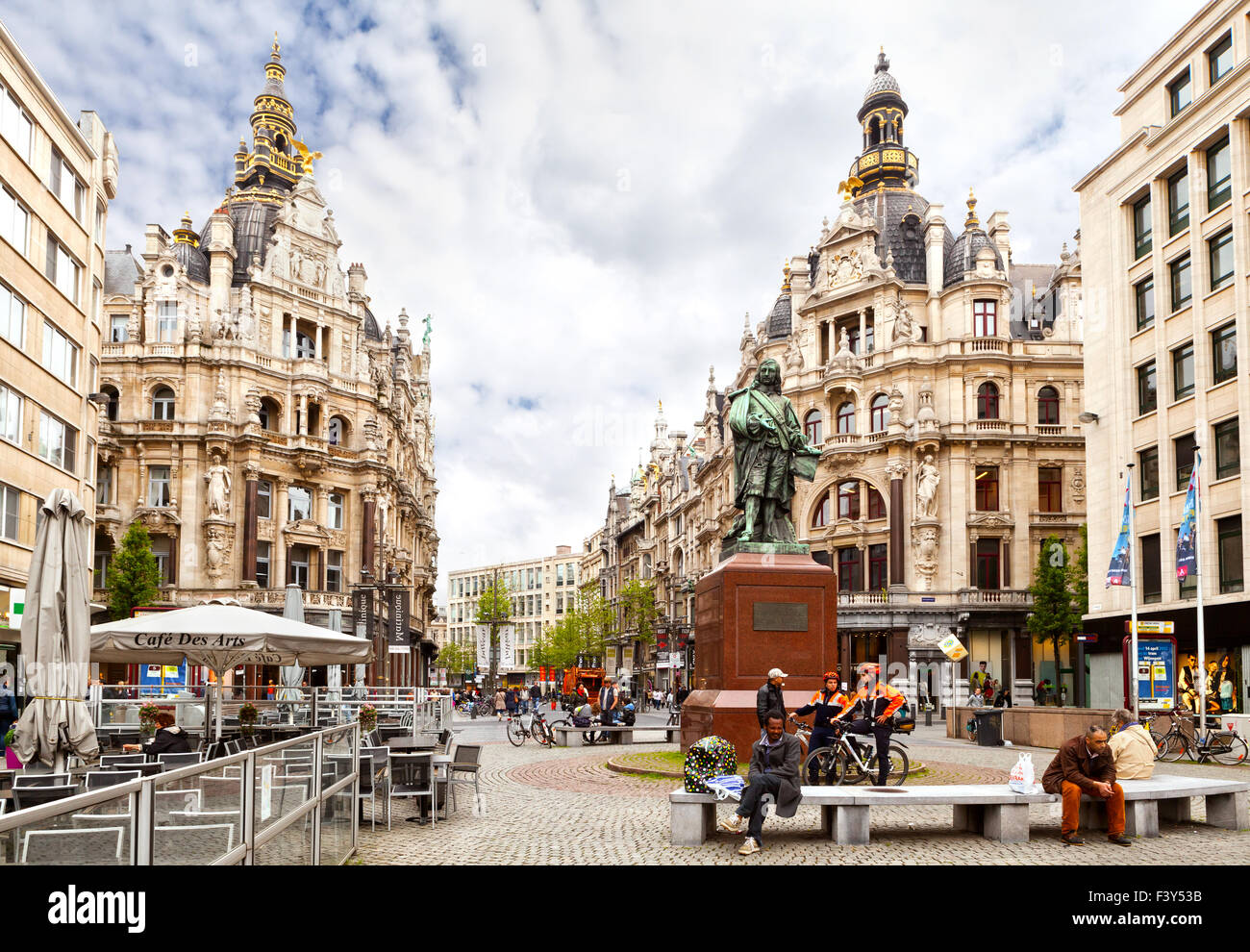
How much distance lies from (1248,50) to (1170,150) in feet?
12.1

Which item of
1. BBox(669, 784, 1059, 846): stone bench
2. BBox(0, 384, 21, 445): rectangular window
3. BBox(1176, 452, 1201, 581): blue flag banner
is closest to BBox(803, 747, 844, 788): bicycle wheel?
BBox(669, 784, 1059, 846): stone bench

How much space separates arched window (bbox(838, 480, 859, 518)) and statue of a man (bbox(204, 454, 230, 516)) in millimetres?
31633

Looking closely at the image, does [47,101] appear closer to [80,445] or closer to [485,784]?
[80,445]

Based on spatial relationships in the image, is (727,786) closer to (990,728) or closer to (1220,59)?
(990,728)

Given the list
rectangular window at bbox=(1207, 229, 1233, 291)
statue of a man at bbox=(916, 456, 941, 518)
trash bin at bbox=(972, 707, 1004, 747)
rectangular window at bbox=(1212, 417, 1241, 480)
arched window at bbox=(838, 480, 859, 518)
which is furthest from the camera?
arched window at bbox=(838, 480, 859, 518)

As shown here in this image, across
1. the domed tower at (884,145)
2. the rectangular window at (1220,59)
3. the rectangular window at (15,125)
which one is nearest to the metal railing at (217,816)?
the rectangular window at (15,125)

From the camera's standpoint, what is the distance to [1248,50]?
30.9 m

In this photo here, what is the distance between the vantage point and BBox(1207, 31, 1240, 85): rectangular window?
31922 mm

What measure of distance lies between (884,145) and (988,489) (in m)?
23.9

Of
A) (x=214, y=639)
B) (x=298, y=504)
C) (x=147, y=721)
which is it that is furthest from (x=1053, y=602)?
(x=214, y=639)

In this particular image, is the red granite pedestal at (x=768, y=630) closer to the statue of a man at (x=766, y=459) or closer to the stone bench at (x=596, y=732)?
the statue of a man at (x=766, y=459)

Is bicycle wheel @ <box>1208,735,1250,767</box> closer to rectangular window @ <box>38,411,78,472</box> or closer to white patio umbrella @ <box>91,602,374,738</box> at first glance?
white patio umbrella @ <box>91,602,374,738</box>

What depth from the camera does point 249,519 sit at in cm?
5388
